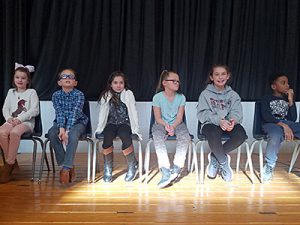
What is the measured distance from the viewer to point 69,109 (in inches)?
135

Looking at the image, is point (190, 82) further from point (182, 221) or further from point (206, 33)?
point (182, 221)

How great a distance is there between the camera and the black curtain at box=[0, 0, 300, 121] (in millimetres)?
4711

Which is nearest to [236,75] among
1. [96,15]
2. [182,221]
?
[96,15]

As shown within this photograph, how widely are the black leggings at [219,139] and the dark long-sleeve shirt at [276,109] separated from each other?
1.09 feet

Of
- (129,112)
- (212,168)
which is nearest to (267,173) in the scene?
(212,168)

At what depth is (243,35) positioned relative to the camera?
15.8ft

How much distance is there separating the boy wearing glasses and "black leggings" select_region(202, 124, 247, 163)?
1102 millimetres

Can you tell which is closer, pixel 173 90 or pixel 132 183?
pixel 132 183

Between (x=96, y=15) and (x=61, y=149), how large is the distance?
206 cm

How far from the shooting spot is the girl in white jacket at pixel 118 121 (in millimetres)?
3309

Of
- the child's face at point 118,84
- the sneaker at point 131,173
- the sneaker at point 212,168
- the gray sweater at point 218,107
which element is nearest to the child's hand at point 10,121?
the child's face at point 118,84

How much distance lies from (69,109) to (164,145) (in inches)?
35.8

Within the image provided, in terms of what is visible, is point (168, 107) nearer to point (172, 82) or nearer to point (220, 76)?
point (172, 82)

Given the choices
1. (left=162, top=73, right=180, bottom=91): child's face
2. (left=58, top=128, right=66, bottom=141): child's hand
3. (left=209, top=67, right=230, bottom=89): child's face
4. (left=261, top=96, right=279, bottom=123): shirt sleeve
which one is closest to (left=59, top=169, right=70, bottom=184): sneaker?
(left=58, top=128, right=66, bottom=141): child's hand
